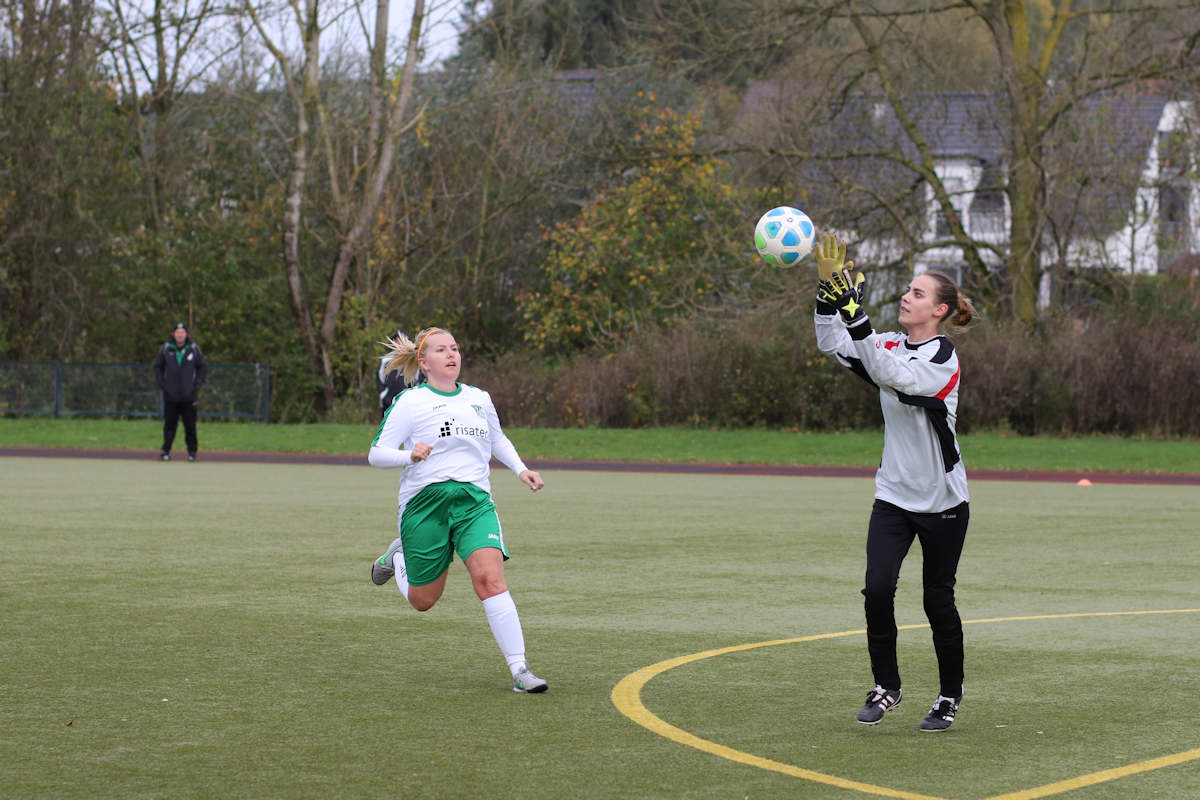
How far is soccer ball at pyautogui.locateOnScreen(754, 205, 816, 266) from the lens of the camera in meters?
7.34

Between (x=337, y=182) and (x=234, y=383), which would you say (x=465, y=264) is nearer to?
(x=337, y=182)

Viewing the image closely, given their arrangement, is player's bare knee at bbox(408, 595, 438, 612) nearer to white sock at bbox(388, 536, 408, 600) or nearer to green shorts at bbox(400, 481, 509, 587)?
white sock at bbox(388, 536, 408, 600)

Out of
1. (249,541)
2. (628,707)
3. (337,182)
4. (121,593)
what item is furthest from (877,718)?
(337,182)

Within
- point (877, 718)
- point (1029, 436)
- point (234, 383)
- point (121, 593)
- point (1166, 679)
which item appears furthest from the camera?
point (234, 383)

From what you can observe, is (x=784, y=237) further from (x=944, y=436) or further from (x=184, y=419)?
(x=184, y=419)

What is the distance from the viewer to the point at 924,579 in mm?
6559

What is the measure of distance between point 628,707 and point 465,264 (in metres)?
36.9

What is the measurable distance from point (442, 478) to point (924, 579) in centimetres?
236

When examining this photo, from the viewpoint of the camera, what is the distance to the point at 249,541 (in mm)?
13883

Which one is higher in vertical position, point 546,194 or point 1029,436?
point 546,194

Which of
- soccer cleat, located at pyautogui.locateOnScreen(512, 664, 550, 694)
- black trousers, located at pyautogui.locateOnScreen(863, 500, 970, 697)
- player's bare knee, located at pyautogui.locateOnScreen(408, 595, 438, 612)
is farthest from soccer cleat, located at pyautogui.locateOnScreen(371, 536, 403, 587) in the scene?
black trousers, located at pyautogui.locateOnScreen(863, 500, 970, 697)

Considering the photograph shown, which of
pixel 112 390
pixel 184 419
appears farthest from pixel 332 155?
pixel 184 419

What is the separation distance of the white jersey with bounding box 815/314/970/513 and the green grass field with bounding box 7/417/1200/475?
66.0 ft

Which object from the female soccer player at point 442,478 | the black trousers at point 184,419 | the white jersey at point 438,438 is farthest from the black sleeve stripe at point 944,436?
the black trousers at point 184,419
